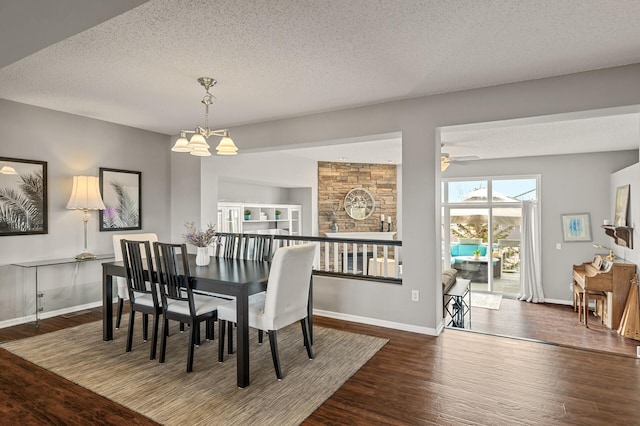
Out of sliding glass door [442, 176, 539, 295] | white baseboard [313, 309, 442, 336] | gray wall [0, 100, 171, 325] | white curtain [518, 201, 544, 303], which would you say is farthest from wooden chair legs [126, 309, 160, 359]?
white curtain [518, 201, 544, 303]

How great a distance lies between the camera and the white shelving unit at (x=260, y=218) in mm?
6530

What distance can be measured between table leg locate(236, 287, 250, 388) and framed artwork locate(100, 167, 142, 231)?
326cm

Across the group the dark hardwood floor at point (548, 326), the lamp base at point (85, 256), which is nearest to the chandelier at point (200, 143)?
the lamp base at point (85, 256)

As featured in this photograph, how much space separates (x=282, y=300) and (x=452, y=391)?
1.42m

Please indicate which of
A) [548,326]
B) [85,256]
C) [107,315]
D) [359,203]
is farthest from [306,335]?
[359,203]

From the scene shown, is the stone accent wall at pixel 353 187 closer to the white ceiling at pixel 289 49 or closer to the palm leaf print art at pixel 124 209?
the palm leaf print art at pixel 124 209

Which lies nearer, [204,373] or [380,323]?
[204,373]

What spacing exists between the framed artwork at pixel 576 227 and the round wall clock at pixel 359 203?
3.94 m

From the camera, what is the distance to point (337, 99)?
403 cm

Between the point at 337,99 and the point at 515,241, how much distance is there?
532 centimetres

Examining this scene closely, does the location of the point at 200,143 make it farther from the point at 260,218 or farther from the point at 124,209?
the point at 260,218

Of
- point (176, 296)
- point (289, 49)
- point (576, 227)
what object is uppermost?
point (289, 49)

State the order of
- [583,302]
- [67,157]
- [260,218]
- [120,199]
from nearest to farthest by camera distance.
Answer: [67,157] → [120,199] → [583,302] → [260,218]

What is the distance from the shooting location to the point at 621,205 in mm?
5703
